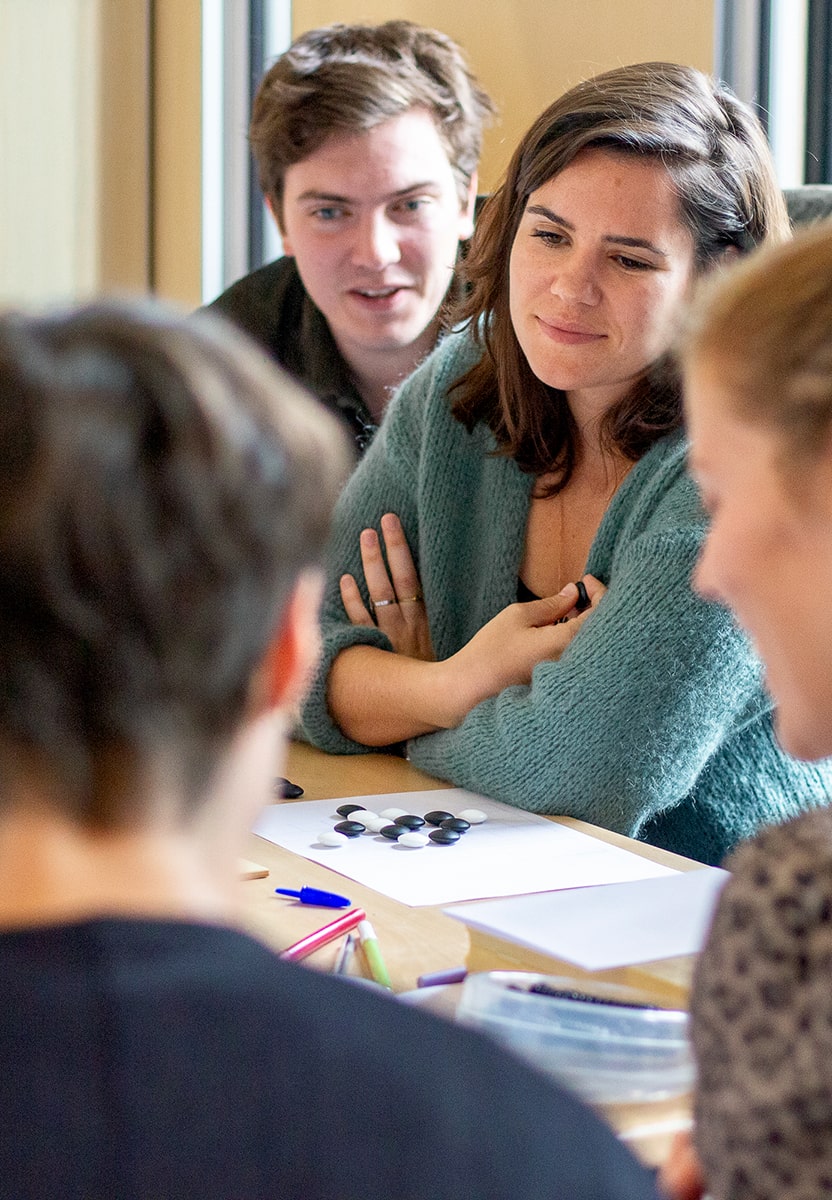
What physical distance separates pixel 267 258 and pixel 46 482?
3988 millimetres

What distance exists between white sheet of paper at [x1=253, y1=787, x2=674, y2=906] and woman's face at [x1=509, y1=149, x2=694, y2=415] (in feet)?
1.69

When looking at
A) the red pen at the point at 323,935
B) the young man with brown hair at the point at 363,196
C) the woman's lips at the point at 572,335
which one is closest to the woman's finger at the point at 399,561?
the woman's lips at the point at 572,335

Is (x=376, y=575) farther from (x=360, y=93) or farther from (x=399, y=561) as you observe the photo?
(x=360, y=93)

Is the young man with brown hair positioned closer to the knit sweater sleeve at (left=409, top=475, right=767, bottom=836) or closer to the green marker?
the knit sweater sleeve at (left=409, top=475, right=767, bottom=836)

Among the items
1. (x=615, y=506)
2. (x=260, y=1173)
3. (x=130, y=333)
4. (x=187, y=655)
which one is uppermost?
(x=130, y=333)

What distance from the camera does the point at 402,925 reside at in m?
1.15

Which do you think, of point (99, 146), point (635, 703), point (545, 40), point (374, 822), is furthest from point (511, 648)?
point (99, 146)

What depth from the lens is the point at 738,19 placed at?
8.51 ft

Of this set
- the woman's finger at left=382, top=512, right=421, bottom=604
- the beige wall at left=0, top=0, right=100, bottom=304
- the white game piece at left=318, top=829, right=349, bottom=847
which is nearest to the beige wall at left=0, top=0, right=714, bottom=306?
the beige wall at left=0, top=0, right=100, bottom=304

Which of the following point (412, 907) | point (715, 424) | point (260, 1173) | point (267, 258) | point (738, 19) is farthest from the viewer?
point (267, 258)

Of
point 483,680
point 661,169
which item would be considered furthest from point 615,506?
point 661,169

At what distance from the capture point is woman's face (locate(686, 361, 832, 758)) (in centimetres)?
81

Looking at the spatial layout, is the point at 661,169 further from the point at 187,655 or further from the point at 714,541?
the point at 187,655

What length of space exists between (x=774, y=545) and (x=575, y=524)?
99cm
